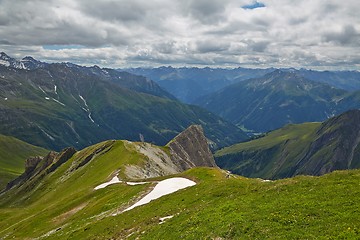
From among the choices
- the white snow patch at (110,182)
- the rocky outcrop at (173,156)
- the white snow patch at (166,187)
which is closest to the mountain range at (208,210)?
the white snow patch at (166,187)

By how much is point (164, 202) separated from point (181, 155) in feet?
365

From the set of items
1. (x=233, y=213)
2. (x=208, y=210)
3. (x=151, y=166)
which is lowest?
(x=151, y=166)

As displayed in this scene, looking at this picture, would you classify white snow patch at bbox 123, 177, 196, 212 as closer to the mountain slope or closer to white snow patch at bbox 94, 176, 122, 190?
the mountain slope

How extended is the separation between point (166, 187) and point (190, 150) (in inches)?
4374

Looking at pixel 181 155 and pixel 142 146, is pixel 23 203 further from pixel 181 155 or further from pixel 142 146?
pixel 181 155

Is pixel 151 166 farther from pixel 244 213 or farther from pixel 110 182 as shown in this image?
pixel 244 213

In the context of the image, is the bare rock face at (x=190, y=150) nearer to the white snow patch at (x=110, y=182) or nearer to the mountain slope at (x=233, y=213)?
the white snow patch at (x=110, y=182)

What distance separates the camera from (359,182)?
3803 centimetres

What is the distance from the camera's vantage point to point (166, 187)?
6819cm

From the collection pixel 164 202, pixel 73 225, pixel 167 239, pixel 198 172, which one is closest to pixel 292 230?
pixel 167 239

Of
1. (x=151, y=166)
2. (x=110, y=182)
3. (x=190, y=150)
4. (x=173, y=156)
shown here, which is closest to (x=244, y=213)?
(x=110, y=182)

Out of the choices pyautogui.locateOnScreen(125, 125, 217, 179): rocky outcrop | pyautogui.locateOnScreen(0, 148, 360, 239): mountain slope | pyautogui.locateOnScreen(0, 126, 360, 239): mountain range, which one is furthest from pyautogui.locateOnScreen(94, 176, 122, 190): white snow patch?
pyautogui.locateOnScreen(0, 148, 360, 239): mountain slope

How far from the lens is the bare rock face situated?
155250 mm

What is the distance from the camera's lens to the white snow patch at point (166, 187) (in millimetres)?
61941
